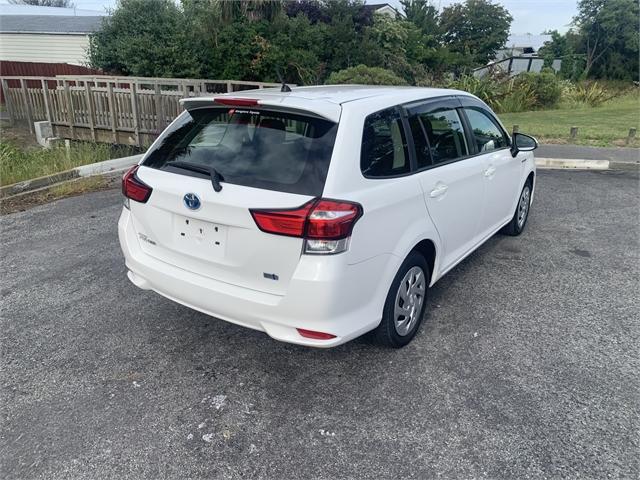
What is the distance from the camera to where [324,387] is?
305 cm

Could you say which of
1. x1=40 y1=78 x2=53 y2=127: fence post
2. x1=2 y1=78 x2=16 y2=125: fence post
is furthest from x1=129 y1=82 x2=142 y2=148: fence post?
x1=2 y1=78 x2=16 y2=125: fence post

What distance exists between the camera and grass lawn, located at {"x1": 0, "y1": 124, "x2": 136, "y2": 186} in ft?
26.6

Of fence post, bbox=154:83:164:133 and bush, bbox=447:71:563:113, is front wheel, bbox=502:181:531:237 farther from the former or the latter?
bush, bbox=447:71:563:113

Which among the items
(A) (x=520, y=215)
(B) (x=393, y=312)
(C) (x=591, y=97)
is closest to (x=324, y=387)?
(B) (x=393, y=312)

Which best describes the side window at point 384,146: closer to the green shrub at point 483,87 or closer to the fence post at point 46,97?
the fence post at point 46,97

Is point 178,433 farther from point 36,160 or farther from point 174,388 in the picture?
point 36,160

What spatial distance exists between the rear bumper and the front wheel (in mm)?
3028

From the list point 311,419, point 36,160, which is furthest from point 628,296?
point 36,160

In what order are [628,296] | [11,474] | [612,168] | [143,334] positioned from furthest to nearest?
[612,168] → [628,296] → [143,334] → [11,474]

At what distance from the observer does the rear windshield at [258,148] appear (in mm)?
2742

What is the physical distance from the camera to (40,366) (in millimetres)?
3258

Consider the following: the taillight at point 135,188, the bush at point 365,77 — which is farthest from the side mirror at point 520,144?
the bush at point 365,77

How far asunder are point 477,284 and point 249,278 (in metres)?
2.45

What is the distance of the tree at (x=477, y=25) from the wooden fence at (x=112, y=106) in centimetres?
3220
